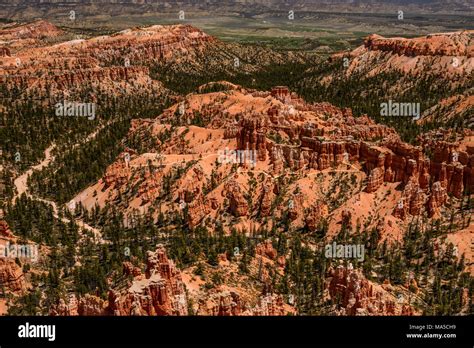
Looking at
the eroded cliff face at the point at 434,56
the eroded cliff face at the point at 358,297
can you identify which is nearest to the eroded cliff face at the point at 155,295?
the eroded cliff face at the point at 358,297

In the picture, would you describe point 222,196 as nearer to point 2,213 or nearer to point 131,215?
point 131,215

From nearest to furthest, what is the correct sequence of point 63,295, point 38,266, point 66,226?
1. point 63,295
2. point 38,266
3. point 66,226

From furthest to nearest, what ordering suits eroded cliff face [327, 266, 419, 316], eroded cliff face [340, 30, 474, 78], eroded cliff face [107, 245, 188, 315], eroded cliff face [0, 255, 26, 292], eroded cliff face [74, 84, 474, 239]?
eroded cliff face [340, 30, 474, 78] < eroded cliff face [74, 84, 474, 239] < eroded cliff face [0, 255, 26, 292] < eroded cliff face [327, 266, 419, 316] < eroded cliff face [107, 245, 188, 315]

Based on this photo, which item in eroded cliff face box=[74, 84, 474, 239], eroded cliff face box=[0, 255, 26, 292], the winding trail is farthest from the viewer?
the winding trail

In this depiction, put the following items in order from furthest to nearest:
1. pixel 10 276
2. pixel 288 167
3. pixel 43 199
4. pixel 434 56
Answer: pixel 434 56
pixel 43 199
pixel 288 167
pixel 10 276

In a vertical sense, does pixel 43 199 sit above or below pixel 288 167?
below

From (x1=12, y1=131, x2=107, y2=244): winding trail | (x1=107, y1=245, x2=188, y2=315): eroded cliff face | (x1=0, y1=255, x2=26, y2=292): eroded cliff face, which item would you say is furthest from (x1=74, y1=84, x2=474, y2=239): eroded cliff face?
(x1=107, y1=245, x2=188, y2=315): eroded cliff face

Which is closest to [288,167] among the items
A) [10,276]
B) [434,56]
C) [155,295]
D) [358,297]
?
[358,297]

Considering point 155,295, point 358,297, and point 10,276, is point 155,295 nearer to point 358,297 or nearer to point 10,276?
point 358,297

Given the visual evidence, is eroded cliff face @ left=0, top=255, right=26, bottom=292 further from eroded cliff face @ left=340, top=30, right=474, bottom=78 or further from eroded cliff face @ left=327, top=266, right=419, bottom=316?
eroded cliff face @ left=340, top=30, right=474, bottom=78
